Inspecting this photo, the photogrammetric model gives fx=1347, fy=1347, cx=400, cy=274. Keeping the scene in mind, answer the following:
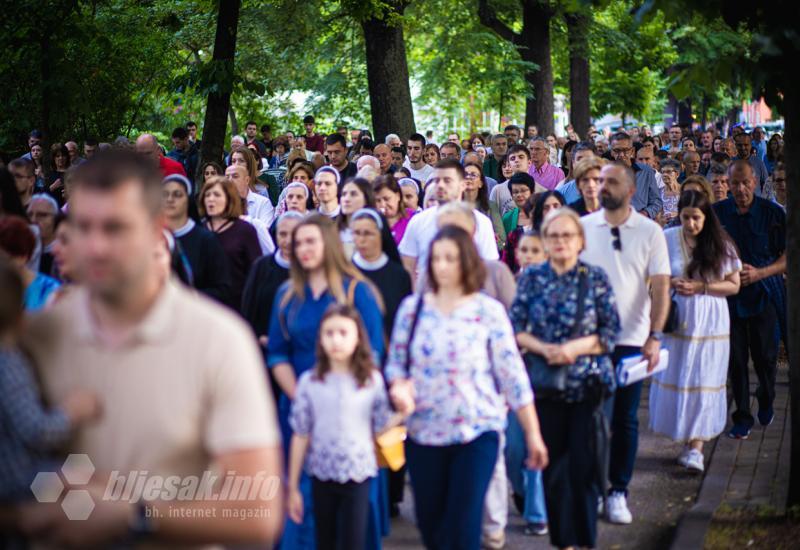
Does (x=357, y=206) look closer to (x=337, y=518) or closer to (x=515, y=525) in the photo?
(x=515, y=525)

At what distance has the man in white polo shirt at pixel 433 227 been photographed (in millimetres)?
9281

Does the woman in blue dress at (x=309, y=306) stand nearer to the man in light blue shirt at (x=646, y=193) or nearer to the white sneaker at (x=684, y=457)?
the white sneaker at (x=684, y=457)

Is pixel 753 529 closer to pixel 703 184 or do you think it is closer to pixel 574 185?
pixel 703 184

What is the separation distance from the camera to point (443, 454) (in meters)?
6.23

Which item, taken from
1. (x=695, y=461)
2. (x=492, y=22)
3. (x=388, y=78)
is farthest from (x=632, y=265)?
(x=492, y=22)

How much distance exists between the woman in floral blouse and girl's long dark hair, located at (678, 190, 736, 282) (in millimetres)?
3617

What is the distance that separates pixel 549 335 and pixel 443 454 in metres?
1.11

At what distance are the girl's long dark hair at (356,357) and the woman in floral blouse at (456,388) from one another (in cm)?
11

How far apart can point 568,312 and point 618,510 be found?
1.91 meters

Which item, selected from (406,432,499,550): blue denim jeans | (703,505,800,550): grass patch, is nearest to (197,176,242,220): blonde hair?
(406,432,499,550): blue denim jeans

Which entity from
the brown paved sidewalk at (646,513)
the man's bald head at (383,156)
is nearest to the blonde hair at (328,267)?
the brown paved sidewalk at (646,513)

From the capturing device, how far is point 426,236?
364 inches

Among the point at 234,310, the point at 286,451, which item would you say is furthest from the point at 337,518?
the point at 234,310

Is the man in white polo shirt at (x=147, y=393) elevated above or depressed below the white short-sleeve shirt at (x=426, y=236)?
below
